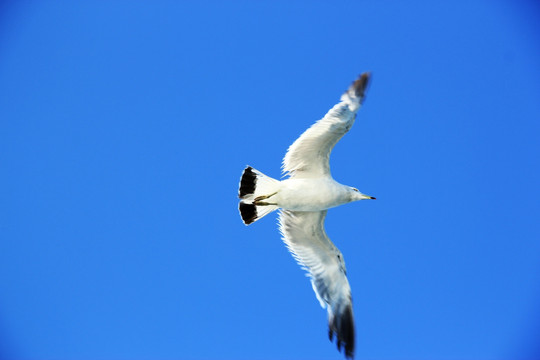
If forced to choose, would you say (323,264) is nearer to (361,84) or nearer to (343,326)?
(343,326)

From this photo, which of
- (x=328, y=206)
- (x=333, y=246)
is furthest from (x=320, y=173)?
(x=333, y=246)

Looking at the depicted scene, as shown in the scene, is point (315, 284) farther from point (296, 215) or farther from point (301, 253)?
point (296, 215)

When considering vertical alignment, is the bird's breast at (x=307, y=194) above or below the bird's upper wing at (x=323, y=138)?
below

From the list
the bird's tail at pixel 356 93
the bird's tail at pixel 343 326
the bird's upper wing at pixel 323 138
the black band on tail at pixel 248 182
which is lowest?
the bird's tail at pixel 343 326

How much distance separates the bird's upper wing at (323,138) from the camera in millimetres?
7719

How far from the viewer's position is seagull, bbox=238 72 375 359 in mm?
7867

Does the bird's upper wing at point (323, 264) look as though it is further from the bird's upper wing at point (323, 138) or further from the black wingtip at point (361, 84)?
the black wingtip at point (361, 84)

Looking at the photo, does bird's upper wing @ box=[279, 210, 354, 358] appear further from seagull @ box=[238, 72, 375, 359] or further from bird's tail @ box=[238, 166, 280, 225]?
bird's tail @ box=[238, 166, 280, 225]

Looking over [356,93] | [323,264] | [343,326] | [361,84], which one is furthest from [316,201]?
[343,326]

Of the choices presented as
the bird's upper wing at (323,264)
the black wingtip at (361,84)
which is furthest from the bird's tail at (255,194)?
the black wingtip at (361,84)

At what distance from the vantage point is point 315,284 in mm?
8797

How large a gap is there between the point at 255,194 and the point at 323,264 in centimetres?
172

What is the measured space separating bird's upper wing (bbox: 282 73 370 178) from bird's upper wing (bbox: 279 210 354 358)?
0.85 meters

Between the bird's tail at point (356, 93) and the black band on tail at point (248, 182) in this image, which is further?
the black band on tail at point (248, 182)
